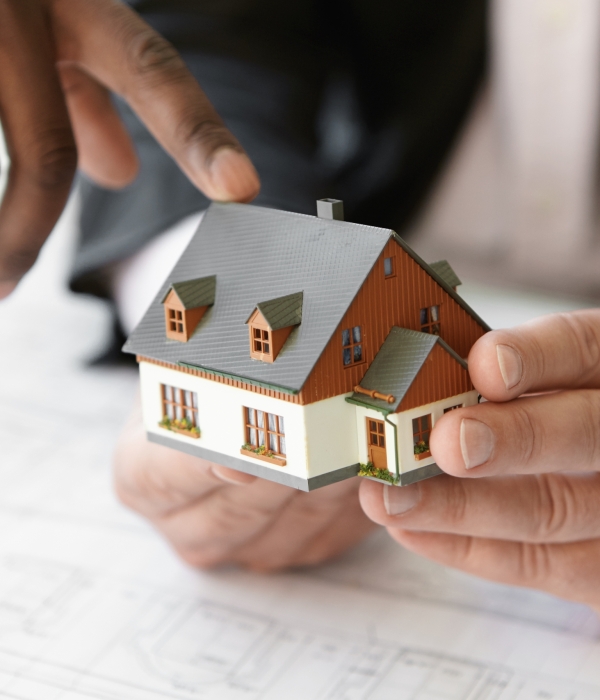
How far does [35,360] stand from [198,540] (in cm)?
109

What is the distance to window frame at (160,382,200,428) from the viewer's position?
104 cm

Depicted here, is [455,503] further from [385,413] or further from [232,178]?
[232,178]

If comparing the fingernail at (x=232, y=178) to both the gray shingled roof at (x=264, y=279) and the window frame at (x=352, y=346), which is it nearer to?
the gray shingled roof at (x=264, y=279)

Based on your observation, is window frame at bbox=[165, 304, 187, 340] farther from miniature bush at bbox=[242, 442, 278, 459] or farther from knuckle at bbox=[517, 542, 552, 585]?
knuckle at bbox=[517, 542, 552, 585]

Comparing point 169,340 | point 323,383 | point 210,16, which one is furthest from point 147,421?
point 210,16

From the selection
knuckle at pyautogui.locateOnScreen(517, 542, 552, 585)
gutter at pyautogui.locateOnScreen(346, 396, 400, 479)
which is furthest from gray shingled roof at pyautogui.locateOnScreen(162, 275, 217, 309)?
knuckle at pyautogui.locateOnScreen(517, 542, 552, 585)

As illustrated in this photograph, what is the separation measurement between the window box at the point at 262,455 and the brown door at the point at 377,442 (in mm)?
96

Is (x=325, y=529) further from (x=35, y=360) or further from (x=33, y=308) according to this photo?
(x=33, y=308)

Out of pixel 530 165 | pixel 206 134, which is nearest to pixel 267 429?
pixel 206 134

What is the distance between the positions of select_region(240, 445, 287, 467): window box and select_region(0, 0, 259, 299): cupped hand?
0.37m

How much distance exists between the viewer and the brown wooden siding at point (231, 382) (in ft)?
2.94

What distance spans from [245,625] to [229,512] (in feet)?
0.55

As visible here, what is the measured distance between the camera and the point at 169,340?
1.03m


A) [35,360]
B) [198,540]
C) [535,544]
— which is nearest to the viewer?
[535,544]
